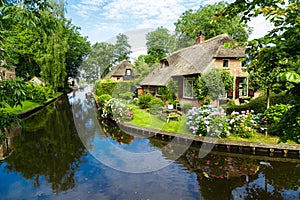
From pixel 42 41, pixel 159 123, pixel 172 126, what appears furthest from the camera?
pixel 42 41

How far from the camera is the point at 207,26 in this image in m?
37.9

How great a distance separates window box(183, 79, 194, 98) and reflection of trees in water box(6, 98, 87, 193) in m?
10.6

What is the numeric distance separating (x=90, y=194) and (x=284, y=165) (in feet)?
24.9

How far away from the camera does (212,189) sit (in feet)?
23.2

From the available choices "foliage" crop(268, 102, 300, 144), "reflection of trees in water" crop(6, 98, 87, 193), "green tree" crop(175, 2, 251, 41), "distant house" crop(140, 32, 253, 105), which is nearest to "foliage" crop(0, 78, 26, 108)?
"foliage" crop(268, 102, 300, 144)

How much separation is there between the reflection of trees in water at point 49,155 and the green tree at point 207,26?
28.7 metres

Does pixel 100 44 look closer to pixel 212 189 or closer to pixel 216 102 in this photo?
pixel 216 102

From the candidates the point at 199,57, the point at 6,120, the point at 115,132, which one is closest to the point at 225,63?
the point at 199,57

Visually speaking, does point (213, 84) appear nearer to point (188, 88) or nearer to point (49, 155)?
point (188, 88)

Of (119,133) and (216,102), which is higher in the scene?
(216,102)

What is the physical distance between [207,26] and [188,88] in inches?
861

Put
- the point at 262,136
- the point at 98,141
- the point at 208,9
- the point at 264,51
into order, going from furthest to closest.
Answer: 1. the point at 208,9
2. the point at 98,141
3. the point at 262,136
4. the point at 264,51

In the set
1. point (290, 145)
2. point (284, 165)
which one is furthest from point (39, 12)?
point (290, 145)

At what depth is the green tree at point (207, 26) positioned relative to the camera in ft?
117
